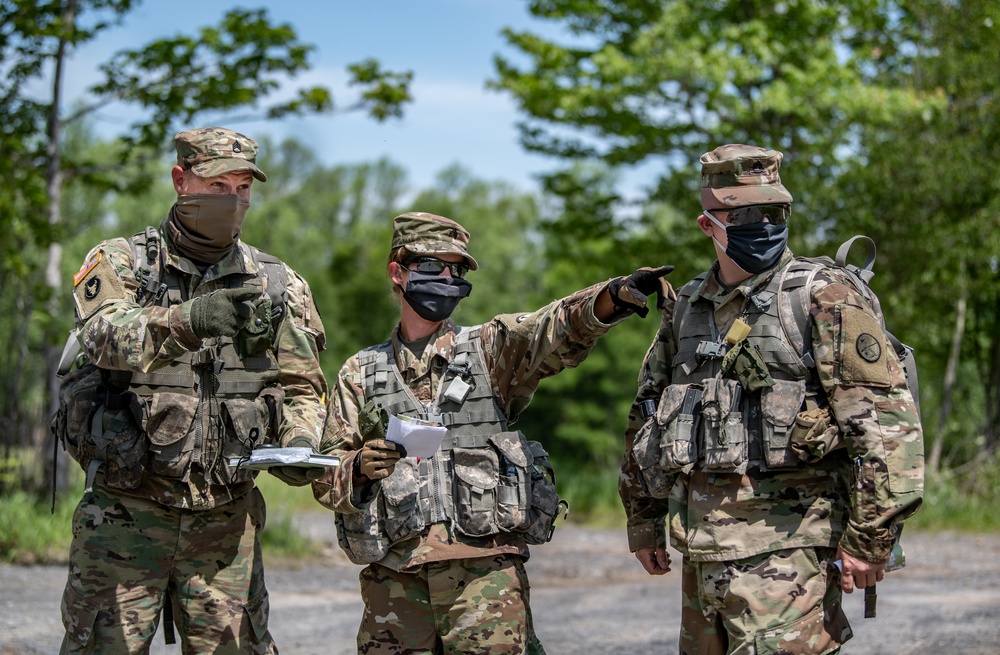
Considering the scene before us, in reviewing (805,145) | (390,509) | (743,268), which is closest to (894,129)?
(805,145)

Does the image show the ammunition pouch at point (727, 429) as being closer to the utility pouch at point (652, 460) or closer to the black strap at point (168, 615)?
the utility pouch at point (652, 460)

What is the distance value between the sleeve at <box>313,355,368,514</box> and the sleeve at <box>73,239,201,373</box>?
2.00 ft

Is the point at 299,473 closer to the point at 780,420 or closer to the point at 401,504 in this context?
the point at 401,504

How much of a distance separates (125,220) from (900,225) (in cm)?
1980

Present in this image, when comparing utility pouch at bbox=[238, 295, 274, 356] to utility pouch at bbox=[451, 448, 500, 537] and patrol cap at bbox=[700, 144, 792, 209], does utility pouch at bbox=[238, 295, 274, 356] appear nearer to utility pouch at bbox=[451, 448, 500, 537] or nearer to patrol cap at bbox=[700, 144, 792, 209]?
utility pouch at bbox=[451, 448, 500, 537]

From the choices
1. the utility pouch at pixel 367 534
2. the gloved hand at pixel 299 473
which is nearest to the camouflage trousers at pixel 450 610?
the utility pouch at pixel 367 534

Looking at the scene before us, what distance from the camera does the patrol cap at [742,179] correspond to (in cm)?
372

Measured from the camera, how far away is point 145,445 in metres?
3.83

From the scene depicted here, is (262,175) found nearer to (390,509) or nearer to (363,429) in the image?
(363,429)

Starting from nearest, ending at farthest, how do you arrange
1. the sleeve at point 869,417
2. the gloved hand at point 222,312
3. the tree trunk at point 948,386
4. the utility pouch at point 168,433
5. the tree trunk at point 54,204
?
the sleeve at point 869,417
the gloved hand at point 222,312
the utility pouch at point 168,433
the tree trunk at point 54,204
the tree trunk at point 948,386

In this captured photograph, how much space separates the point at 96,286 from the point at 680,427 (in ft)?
7.18

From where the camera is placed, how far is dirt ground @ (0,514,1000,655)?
635cm

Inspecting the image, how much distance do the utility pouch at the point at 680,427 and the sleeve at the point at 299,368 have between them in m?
1.31

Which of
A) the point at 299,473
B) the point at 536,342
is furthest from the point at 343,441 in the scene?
the point at 536,342
